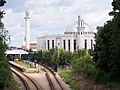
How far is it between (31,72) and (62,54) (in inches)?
766

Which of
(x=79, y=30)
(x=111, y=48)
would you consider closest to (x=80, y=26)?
(x=79, y=30)

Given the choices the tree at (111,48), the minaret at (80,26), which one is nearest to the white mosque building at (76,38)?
the minaret at (80,26)

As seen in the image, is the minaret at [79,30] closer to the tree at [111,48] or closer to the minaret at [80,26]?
the minaret at [80,26]

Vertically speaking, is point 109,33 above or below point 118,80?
above

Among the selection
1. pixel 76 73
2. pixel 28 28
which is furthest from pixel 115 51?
pixel 28 28

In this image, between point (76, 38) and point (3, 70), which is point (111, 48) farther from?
point (76, 38)

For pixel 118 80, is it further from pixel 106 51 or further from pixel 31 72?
pixel 31 72

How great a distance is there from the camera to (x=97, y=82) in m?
44.6

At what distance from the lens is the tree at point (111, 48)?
3899 cm

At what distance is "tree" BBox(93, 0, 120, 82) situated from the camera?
39.0 meters

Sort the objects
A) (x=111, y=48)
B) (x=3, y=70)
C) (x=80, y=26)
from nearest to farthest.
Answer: (x=3, y=70), (x=111, y=48), (x=80, y=26)

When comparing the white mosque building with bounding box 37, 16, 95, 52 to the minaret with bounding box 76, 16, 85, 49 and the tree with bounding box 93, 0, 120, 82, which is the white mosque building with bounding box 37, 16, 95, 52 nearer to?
the minaret with bounding box 76, 16, 85, 49

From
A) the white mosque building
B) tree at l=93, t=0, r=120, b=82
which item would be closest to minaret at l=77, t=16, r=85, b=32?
the white mosque building

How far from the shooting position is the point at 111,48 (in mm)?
40531
